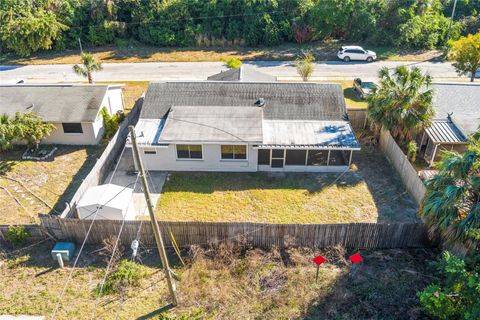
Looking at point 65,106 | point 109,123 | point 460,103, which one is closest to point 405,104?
point 460,103

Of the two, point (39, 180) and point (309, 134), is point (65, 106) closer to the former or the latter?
Result: point (39, 180)

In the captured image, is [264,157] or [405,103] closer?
[405,103]

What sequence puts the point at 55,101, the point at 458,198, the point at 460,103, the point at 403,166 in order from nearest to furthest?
the point at 458,198 → the point at 403,166 → the point at 460,103 → the point at 55,101

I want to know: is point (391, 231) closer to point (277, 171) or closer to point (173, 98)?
point (277, 171)

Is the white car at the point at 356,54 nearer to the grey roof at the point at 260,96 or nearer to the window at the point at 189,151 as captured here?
the grey roof at the point at 260,96


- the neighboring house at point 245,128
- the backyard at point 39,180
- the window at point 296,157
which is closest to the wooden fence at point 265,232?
the backyard at point 39,180

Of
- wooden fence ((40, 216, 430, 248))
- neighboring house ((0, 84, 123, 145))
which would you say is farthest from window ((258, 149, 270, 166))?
neighboring house ((0, 84, 123, 145))

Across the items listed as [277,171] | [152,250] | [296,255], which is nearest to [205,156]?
[277,171]
